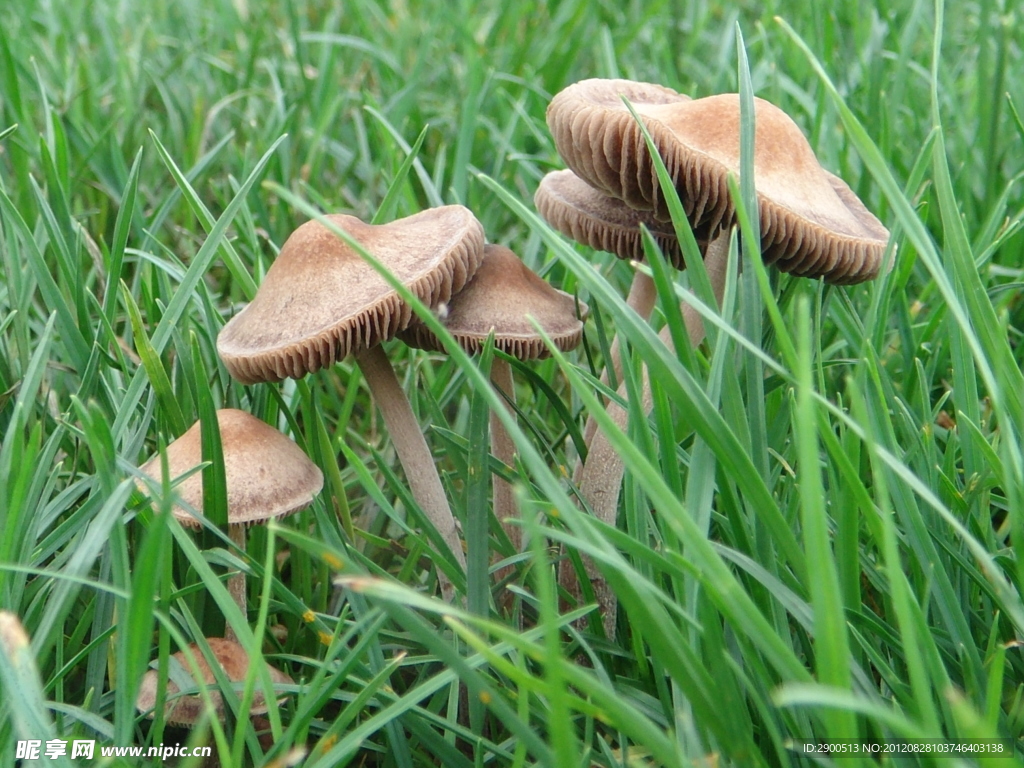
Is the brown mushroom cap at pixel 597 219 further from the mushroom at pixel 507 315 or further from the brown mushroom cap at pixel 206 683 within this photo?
the brown mushroom cap at pixel 206 683

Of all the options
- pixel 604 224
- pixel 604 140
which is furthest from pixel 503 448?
pixel 604 140

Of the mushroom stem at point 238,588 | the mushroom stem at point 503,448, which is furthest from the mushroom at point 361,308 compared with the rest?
the mushroom stem at point 238,588

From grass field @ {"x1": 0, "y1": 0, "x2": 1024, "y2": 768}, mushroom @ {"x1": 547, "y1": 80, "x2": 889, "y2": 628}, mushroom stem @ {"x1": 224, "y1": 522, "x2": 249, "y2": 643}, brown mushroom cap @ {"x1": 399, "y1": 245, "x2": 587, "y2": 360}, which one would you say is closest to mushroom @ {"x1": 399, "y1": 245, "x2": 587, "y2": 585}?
brown mushroom cap @ {"x1": 399, "y1": 245, "x2": 587, "y2": 360}

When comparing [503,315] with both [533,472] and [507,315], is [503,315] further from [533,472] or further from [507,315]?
[533,472]

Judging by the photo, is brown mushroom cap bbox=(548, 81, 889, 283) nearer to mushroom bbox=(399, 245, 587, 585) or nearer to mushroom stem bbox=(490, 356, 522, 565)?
mushroom bbox=(399, 245, 587, 585)

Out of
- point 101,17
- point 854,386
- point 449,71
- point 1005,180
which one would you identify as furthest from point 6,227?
point 1005,180

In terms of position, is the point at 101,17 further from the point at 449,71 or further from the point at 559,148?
the point at 559,148
